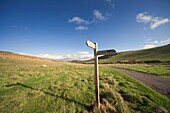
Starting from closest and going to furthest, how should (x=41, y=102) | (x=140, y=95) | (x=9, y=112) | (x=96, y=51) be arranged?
1. (x=9, y=112)
2. (x=96, y=51)
3. (x=41, y=102)
4. (x=140, y=95)

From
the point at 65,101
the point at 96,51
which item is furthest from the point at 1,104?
the point at 96,51

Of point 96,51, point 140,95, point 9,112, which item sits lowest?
point 9,112

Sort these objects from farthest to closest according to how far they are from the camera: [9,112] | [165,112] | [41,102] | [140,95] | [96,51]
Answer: [140,95] → [41,102] → [96,51] → [9,112] → [165,112]

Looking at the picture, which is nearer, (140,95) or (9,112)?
(9,112)

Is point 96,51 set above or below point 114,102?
above

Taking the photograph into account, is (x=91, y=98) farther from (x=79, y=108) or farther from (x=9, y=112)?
(x=9, y=112)

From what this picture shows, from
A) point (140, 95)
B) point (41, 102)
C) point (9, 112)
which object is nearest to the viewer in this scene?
point (9, 112)

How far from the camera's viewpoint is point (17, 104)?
6.53 meters

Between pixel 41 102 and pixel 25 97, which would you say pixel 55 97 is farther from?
pixel 25 97

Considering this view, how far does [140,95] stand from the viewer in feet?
24.2

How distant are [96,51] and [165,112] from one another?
489 cm

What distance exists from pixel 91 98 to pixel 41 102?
3428 mm

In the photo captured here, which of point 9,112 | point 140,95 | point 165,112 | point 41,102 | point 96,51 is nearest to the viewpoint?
point 165,112

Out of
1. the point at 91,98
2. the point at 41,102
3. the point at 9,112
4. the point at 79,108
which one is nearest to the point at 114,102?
the point at 91,98
